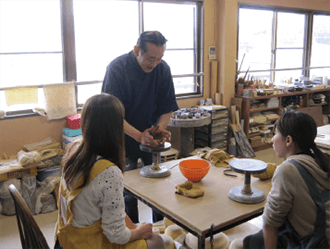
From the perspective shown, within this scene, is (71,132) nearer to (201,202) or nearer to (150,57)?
(150,57)

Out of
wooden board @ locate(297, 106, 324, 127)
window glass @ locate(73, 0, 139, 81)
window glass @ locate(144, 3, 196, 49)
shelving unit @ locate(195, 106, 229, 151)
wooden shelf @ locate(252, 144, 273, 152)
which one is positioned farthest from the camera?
wooden board @ locate(297, 106, 324, 127)

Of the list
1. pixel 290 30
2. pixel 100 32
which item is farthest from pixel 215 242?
pixel 290 30

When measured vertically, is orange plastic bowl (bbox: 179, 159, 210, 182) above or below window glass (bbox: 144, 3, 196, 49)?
below

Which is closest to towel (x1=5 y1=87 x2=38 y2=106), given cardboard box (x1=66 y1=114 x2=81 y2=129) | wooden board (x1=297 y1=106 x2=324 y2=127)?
cardboard box (x1=66 y1=114 x2=81 y2=129)

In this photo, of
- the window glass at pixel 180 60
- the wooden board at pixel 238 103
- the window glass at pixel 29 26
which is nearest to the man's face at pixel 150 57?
the window glass at pixel 29 26

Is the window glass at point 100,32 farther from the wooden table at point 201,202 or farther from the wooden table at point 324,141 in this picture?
the wooden table at point 324,141

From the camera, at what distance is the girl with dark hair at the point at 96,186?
127 centimetres

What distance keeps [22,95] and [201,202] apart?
8.30ft

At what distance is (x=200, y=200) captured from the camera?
1.59 metres

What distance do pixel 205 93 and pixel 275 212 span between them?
12.3 ft

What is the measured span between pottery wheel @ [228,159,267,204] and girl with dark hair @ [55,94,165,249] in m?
0.58

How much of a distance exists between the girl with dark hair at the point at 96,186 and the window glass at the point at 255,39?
4103 mm

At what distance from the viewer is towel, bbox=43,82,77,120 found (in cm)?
346

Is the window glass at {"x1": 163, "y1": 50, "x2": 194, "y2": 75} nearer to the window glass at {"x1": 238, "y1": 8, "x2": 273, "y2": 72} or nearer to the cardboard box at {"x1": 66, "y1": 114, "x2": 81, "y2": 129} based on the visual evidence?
the window glass at {"x1": 238, "y1": 8, "x2": 273, "y2": 72}
